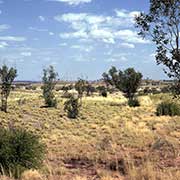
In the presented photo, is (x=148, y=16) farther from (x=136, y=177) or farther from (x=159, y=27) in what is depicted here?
(x=136, y=177)

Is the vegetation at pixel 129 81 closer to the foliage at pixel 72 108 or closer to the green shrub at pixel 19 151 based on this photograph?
the foliage at pixel 72 108

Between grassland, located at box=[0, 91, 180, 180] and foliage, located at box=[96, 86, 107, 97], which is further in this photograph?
foliage, located at box=[96, 86, 107, 97]

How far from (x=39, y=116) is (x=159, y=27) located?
1118 inches

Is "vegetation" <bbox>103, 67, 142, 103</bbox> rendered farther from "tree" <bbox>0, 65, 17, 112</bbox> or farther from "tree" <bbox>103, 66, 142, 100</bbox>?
"tree" <bbox>0, 65, 17, 112</bbox>

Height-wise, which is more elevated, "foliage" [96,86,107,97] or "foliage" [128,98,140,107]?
"foliage" [96,86,107,97]

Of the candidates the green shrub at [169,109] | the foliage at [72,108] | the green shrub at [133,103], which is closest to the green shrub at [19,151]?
the foliage at [72,108]

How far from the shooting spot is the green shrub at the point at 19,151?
1366 cm

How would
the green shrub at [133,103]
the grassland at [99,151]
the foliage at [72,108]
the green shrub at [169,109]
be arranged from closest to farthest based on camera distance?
the grassland at [99,151] → the foliage at [72,108] → the green shrub at [169,109] → the green shrub at [133,103]

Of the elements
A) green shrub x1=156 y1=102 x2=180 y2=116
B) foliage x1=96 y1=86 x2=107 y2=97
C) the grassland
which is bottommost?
the grassland

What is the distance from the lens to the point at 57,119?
42.6 m

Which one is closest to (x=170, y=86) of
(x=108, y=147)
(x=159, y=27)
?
(x=159, y=27)

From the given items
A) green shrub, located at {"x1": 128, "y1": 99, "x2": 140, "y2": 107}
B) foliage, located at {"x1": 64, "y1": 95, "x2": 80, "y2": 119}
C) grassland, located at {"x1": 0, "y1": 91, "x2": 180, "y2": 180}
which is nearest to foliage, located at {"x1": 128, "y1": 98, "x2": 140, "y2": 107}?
green shrub, located at {"x1": 128, "y1": 99, "x2": 140, "y2": 107}

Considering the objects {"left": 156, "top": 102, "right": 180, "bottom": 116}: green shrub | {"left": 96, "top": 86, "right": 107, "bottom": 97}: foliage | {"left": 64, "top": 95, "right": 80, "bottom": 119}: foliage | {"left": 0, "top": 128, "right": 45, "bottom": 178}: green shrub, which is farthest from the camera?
{"left": 96, "top": 86, "right": 107, "bottom": 97}: foliage

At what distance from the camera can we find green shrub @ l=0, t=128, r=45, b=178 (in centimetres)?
1366
